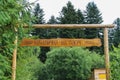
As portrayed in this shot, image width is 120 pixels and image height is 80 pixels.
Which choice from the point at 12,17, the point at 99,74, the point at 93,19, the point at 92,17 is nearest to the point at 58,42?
the point at 99,74

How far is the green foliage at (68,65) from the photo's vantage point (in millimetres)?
43438

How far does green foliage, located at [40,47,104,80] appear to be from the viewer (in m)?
43.4

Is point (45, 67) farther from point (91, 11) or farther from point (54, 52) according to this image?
point (91, 11)

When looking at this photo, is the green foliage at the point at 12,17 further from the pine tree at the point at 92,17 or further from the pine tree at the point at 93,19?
the pine tree at the point at 92,17

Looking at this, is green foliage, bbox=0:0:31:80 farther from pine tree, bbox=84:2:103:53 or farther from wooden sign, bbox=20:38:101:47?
pine tree, bbox=84:2:103:53

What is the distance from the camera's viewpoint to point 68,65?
143ft

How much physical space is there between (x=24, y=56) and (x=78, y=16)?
47.7 metres

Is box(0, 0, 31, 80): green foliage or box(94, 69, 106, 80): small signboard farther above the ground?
box(0, 0, 31, 80): green foliage

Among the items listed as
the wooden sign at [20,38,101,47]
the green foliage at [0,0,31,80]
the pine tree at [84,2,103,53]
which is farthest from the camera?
the pine tree at [84,2,103,53]

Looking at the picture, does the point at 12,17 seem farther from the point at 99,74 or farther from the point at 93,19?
the point at 93,19

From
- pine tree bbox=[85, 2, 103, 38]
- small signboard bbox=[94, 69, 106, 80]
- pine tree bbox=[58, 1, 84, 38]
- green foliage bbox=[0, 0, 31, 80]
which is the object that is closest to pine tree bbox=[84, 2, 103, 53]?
pine tree bbox=[85, 2, 103, 38]

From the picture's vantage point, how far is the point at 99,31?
5822 centimetres

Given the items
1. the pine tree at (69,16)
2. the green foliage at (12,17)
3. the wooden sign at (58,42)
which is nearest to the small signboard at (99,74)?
the wooden sign at (58,42)

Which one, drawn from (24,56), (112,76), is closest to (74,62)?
(24,56)
